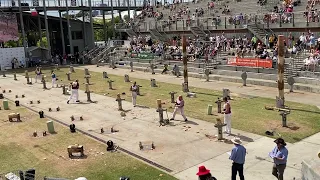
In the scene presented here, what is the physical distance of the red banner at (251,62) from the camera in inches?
1107

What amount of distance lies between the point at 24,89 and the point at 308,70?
72.4 ft

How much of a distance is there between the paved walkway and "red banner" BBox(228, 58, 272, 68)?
11561 mm

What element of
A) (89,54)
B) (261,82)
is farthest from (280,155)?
(89,54)

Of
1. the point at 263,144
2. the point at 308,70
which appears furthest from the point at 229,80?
the point at 263,144

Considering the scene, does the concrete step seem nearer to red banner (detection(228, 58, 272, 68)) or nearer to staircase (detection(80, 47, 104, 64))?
red banner (detection(228, 58, 272, 68))

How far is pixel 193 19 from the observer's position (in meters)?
44.4

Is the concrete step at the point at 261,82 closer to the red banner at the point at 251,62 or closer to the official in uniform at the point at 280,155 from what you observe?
the red banner at the point at 251,62

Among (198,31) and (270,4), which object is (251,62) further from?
(198,31)

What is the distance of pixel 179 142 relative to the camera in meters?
15.0

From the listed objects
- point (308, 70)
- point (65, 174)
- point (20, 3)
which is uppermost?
point (20, 3)

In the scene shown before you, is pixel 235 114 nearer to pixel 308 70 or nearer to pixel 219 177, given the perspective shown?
pixel 219 177

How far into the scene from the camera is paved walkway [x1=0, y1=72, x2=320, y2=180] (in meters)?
12.2

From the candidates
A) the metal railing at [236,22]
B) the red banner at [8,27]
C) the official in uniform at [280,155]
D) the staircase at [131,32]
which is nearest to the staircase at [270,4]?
the metal railing at [236,22]

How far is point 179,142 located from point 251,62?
641 inches
